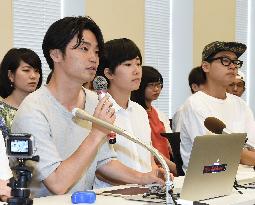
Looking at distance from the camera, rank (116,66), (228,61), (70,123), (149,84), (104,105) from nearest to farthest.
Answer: (104,105)
(70,123)
(116,66)
(228,61)
(149,84)

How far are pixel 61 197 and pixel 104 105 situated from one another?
1.35ft

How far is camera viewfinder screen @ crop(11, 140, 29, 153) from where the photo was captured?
1.64 meters

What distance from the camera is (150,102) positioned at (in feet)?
13.5

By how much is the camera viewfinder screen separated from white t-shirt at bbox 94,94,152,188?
1.23m

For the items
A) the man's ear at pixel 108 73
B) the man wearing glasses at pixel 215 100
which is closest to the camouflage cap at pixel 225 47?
the man wearing glasses at pixel 215 100

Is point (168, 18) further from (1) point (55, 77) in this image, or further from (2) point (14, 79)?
(1) point (55, 77)

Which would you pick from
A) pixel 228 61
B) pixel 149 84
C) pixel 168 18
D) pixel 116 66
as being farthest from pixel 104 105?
pixel 168 18

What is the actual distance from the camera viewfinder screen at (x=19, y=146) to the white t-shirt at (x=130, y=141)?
4.03 feet

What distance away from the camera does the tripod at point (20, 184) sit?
1.67 metres

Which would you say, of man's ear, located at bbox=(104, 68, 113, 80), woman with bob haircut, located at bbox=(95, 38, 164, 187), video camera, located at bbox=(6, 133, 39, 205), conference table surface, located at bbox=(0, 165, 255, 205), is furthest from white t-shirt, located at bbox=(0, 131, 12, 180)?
man's ear, located at bbox=(104, 68, 113, 80)

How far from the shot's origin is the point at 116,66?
2.98 meters

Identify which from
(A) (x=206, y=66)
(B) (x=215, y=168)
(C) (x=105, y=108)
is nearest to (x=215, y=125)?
(B) (x=215, y=168)

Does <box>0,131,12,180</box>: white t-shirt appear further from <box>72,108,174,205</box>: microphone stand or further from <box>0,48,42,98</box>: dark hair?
<box>0,48,42,98</box>: dark hair

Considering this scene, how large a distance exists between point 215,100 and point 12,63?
1.37 metres
